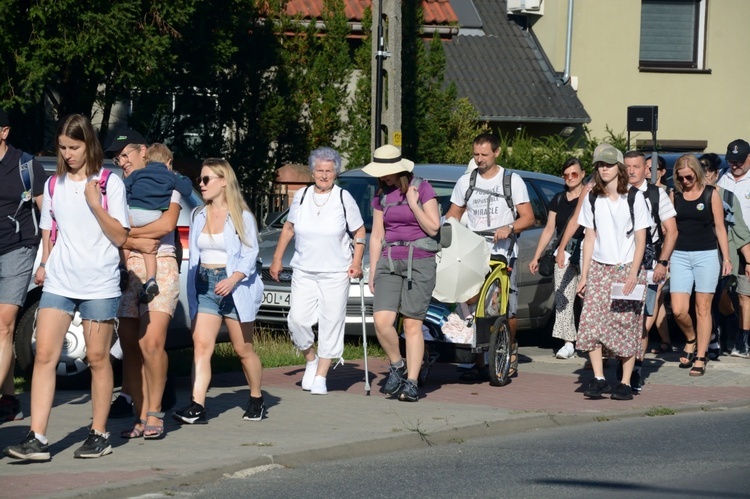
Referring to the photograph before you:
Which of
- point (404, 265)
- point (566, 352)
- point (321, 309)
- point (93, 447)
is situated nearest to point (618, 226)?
point (404, 265)

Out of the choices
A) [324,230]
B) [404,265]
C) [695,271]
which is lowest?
[695,271]

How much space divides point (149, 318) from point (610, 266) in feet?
13.1

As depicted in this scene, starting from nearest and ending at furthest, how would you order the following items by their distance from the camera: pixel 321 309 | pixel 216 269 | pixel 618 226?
pixel 216 269, pixel 321 309, pixel 618 226

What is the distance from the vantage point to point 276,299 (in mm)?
13055

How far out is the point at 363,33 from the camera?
2184 centimetres

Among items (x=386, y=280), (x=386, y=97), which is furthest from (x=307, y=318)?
(x=386, y=97)

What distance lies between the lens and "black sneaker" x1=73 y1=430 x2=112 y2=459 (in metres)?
7.96

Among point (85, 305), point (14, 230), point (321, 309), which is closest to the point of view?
point (85, 305)

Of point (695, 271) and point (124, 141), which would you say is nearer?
point (124, 141)

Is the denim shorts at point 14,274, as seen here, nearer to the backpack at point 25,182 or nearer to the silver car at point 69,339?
the backpack at point 25,182

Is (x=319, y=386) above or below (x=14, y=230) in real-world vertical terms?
below

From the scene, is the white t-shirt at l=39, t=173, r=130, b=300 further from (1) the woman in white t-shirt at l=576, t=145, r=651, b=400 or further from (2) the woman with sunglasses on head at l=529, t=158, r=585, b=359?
(2) the woman with sunglasses on head at l=529, t=158, r=585, b=359

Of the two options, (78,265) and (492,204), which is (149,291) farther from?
(492,204)

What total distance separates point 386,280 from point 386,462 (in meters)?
2.29
